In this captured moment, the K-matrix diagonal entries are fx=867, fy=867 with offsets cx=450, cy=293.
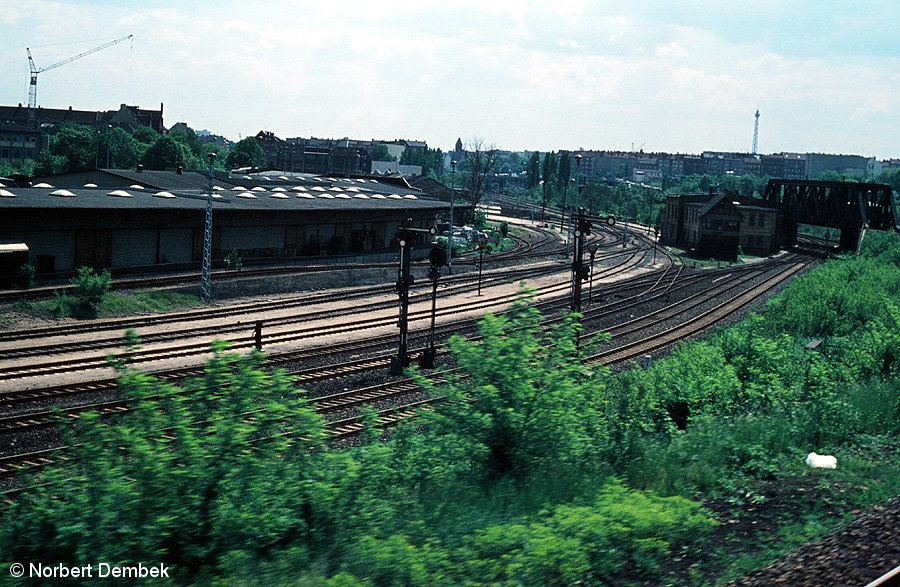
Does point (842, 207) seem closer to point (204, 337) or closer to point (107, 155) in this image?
point (204, 337)

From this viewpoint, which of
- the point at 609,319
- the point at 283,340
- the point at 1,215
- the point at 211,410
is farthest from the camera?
the point at 609,319

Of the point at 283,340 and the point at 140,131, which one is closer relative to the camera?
the point at 283,340

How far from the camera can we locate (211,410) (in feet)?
29.3

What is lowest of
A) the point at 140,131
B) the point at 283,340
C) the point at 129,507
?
the point at 283,340

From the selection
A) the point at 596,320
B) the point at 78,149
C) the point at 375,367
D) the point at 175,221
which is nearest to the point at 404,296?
the point at 375,367

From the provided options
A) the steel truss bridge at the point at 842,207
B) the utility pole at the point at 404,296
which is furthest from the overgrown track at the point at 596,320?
the steel truss bridge at the point at 842,207

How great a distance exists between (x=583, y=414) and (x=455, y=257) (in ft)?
145

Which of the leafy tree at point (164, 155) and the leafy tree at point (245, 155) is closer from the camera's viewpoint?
the leafy tree at point (164, 155)

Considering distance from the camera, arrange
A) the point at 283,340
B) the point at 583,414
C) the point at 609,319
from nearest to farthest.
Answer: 1. the point at 583,414
2. the point at 283,340
3. the point at 609,319

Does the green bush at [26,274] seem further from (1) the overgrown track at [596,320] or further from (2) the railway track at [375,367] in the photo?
(2) the railway track at [375,367]

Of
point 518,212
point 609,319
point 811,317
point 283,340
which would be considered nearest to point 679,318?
point 609,319

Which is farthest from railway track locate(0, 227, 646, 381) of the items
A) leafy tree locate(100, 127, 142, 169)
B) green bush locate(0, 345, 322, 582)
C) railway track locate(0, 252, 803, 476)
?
leafy tree locate(100, 127, 142, 169)

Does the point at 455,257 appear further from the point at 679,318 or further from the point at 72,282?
the point at 72,282

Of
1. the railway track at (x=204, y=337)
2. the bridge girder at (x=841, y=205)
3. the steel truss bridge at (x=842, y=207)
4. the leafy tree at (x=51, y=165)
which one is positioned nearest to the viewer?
the railway track at (x=204, y=337)
